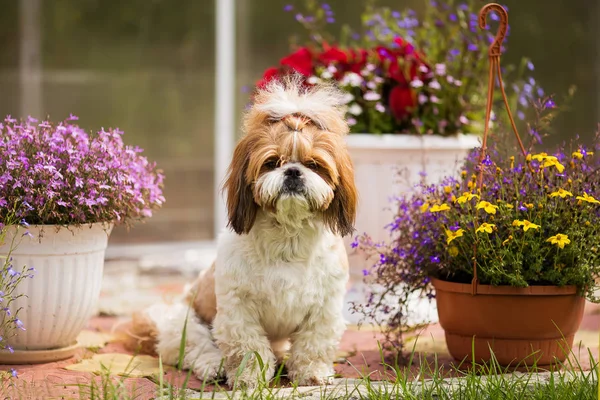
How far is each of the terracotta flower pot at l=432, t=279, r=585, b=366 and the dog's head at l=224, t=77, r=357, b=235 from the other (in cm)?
62

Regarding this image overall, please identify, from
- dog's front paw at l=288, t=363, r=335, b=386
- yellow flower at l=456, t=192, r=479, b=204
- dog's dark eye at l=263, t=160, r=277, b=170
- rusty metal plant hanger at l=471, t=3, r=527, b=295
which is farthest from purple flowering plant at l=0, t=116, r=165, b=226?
rusty metal plant hanger at l=471, t=3, r=527, b=295

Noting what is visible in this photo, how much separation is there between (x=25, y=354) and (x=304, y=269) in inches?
50.2

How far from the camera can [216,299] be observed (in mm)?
3523

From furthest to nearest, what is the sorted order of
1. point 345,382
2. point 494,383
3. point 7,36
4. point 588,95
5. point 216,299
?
point 588,95 < point 7,36 < point 216,299 < point 345,382 < point 494,383

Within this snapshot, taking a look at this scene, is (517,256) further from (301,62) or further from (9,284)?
(301,62)

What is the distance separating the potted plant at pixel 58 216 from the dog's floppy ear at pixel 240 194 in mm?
597

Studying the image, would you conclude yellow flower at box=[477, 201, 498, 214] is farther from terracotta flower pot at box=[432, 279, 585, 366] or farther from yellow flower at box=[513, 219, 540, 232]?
terracotta flower pot at box=[432, 279, 585, 366]

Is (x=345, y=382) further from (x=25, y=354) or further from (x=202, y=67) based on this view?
(x=202, y=67)

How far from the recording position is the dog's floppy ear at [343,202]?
3240 millimetres

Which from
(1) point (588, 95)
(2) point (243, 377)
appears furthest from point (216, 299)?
(1) point (588, 95)

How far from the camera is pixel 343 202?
3256mm

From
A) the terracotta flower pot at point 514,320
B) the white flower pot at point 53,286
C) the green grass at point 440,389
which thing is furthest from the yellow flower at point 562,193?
the white flower pot at point 53,286

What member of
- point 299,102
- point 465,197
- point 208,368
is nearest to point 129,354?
point 208,368

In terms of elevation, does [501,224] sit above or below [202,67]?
below
